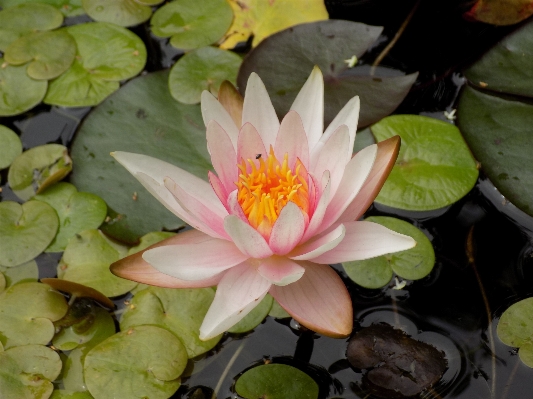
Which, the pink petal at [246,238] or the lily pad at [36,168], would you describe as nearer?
the pink petal at [246,238]

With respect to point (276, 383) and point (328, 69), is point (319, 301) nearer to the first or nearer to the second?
point (276, 383)

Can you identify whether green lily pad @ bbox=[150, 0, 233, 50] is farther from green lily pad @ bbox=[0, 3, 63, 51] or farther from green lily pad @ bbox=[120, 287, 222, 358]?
green lily pad @ bbox=[120, 287, 222, 358]

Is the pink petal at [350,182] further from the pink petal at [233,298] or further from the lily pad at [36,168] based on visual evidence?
the lily pad at [36,168]

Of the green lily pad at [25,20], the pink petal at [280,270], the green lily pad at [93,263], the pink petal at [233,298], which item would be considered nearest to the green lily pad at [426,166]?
the pink petal at [280,270]

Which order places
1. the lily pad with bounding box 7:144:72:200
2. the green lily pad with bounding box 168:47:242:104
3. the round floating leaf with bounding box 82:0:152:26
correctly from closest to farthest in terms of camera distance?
the lily pad with bounding box 7:144:72:200
the green lily pad with bounding box 168:47:242:104
the round floating leaf with bounding box 82:0:152:26

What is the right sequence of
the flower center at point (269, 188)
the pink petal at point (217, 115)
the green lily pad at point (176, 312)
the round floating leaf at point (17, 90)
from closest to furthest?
the flower center at point (269, 188)
the pink petal at point (217, 115)
the green lily pad at point (176, 312)
the round floating leaf at point (17, 90)

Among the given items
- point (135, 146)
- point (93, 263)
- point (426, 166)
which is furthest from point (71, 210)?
point (426, 166)

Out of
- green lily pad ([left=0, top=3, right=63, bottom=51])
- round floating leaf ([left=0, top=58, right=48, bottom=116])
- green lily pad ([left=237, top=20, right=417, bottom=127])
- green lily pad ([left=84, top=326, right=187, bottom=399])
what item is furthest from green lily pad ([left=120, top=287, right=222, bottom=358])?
green lily pad ([left=0, top=3, right=63, bottom=51])
